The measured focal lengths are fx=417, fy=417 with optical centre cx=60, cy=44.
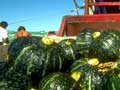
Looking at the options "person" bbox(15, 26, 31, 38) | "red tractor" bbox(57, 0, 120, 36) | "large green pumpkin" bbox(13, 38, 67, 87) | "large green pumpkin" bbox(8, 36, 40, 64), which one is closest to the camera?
"large green pumpkin" bbox(13, 38, 67, 87)

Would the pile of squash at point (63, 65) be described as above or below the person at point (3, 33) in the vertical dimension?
above

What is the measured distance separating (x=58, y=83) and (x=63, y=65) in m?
0.46

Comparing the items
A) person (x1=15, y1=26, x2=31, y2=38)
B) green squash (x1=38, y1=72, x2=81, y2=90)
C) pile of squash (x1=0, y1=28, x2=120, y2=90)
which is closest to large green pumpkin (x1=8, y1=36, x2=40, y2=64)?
pile of squash (x1=0, y1=28, x2=120, y2=90)

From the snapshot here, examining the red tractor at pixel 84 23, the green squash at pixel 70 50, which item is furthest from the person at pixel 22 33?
the green squash at pixel 70 50

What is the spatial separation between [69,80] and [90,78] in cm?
19

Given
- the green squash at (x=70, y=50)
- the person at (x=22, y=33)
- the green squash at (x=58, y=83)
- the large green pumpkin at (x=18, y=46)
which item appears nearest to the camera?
the green squash at (x=58, y=83)

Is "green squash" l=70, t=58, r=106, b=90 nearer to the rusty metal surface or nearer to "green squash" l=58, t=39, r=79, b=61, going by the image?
"green squash" l=58, t=39, r=79, b=61

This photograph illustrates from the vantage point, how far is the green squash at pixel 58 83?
3.62 meters

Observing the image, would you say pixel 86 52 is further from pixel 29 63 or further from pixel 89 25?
pixel 89 25

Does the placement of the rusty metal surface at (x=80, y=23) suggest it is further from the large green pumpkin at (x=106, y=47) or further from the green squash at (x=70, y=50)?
the large green pumpkin at (x=106, y=47)

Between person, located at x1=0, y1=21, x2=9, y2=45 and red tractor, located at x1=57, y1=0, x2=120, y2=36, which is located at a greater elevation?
red tractor, located at x1=57, y1=0, x2=120, y2=36

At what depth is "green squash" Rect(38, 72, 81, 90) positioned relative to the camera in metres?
3.62

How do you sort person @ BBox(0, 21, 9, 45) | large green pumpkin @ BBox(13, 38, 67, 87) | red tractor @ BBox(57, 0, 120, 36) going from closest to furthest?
1. large green pumpkin @ BBox(13, 38, 67, 87)
2. red tractor @ BBox(57, 0, 120, 36)
3. person @ BBox(0, 21, 9, 45)

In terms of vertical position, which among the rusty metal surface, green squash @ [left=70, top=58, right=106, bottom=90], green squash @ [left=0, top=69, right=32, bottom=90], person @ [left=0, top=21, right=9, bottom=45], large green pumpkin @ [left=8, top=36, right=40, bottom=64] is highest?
large green pumpkin @ [left=8, top=36, right=40, bottom=64]
